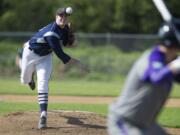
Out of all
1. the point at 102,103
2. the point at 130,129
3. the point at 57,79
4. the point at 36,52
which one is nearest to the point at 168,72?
the point at 130,129

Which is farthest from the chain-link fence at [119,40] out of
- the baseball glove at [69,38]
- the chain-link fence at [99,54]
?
the baseball glove at [69,38]

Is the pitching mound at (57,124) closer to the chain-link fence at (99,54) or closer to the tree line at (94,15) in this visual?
the chain-link fence at (99,54)

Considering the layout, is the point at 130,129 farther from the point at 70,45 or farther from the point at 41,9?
the point at 41,9

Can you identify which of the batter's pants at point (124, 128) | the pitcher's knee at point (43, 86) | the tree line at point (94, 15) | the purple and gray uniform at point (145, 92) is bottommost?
the batter's pants at point (124, 128)

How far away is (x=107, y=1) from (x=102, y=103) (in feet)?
82.6

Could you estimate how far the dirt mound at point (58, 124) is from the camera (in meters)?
9.80

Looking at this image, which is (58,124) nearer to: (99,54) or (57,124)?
(57,124)

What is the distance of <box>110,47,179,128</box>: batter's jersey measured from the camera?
5500mm

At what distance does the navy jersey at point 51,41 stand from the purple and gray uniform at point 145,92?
419cm

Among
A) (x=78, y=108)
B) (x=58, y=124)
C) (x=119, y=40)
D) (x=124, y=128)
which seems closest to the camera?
(x=124, y=128)

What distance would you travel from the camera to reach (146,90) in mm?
5664

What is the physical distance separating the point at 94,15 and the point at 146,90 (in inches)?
1381

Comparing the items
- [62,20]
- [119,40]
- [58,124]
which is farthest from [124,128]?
[119,40]

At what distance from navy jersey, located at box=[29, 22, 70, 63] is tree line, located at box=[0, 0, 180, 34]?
2924cm
